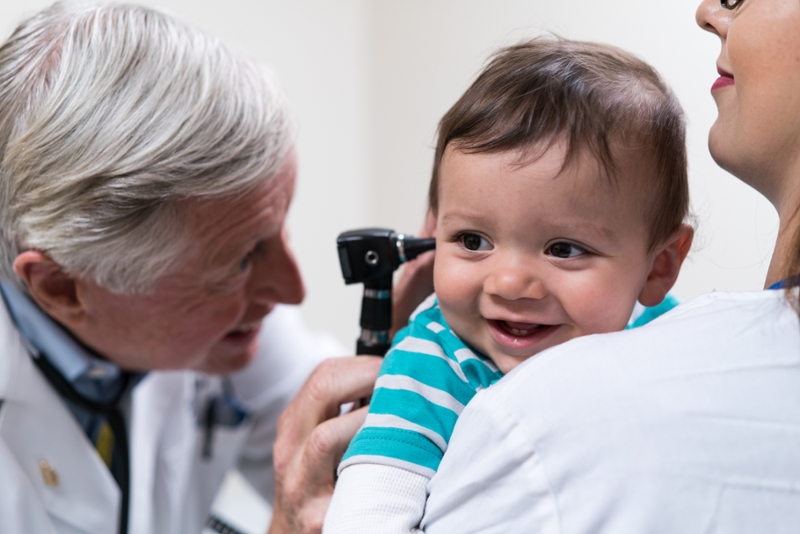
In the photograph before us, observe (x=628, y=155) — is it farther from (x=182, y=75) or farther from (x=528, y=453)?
(x=182, y=75)

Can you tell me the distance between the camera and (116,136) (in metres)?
0.98

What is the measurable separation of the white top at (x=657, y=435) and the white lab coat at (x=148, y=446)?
87cm

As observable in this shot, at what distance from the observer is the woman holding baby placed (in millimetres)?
521

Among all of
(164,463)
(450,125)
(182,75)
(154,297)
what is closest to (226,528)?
(164,463)

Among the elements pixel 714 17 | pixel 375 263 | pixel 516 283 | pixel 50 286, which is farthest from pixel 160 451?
pixel 714 17

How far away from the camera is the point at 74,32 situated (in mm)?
1024

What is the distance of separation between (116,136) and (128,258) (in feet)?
0.59

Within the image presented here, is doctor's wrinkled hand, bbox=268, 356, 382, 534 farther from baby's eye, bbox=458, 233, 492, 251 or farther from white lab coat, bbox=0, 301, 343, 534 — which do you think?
white lab coat, bbox=0, 301, 343, 534

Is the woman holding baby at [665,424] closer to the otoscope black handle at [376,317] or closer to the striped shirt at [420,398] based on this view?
the striped shirt at [420,398]

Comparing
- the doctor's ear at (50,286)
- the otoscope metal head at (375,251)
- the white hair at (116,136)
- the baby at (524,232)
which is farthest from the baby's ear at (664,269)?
the doctor's ear at (50,286)

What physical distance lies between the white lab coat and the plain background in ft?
1.61

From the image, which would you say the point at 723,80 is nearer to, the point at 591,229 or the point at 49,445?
the point at 591,229

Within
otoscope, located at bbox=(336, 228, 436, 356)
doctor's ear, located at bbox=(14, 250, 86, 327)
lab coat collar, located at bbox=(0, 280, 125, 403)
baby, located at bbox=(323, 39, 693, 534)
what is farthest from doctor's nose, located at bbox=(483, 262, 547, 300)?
lab coat collar, located at bbox=(0, 280, 125, 403)

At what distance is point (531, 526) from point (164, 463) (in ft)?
3.32
